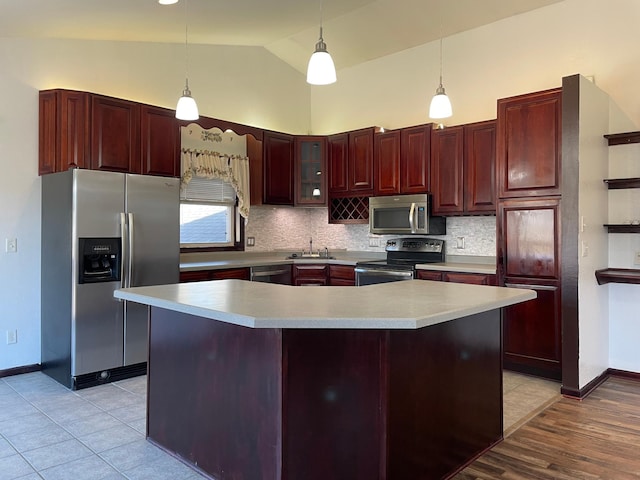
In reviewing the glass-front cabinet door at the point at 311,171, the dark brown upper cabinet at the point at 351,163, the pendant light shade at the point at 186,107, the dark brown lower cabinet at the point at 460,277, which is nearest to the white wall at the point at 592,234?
the dark brown lower cabinet at the point at 460,277

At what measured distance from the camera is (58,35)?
162 inches

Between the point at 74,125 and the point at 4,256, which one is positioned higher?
the point at 74,125

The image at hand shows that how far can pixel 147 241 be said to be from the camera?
409 centimetres

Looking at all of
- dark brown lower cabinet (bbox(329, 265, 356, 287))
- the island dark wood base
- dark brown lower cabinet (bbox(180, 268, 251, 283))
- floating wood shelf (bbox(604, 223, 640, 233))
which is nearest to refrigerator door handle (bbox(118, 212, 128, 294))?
dark brown lower cabinet (bbox(180, 268, 251, 283))

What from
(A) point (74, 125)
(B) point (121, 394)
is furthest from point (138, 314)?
(A) point (74, 125)

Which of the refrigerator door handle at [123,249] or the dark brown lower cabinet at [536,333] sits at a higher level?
the refrigerator door handle at [123,249]

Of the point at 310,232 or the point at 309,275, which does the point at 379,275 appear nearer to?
the point at 309,275

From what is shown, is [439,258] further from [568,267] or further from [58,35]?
[58,35]

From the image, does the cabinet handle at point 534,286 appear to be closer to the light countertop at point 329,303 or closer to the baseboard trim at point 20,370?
the light countertop at point 329,303

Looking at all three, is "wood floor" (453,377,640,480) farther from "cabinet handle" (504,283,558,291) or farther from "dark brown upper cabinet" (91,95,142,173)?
"dark brown upper cabinet" (91,95,142,173)

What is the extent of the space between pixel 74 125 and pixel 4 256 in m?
1.23

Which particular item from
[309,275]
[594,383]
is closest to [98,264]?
[309,275]

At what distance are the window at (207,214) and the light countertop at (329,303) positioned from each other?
2581 millimetres

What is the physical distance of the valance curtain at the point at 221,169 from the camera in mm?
5176
